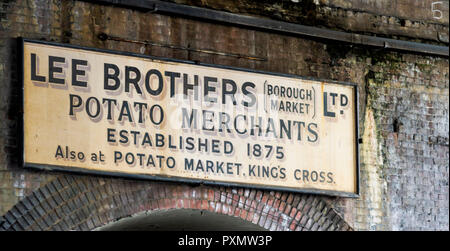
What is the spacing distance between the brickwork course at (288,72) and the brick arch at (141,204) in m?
0.01

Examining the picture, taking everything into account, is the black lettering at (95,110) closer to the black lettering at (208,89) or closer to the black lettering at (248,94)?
the black lettering at (208,89)

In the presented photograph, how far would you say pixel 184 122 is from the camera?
34.8ft

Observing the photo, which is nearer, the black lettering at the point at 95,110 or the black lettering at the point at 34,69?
the black lettering at the point at 34,69

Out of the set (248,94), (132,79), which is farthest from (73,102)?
(248,94)

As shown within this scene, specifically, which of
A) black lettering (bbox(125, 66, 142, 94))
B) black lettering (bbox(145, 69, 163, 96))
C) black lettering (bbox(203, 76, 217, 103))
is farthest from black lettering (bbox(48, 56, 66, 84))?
black lettering (bbox(203, 76, 217, 103))

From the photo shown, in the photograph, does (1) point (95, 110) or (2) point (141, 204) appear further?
(2) point (141, 204)

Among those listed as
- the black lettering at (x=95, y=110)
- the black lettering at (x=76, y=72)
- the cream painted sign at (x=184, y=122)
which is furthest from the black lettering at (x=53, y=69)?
the black lettering at (x=95, y=110)

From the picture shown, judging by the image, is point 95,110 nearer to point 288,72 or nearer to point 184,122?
point 184,122

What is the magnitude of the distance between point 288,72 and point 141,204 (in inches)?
94.9

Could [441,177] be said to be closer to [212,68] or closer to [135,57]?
[212,68]

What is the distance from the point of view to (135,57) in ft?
34.2

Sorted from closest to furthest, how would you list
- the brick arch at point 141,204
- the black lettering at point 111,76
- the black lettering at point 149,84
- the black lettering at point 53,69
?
the brick arch at point 141,204, the black lettering at point 53,69, the black lettering at point 111,76, the black lettering at point 149,84

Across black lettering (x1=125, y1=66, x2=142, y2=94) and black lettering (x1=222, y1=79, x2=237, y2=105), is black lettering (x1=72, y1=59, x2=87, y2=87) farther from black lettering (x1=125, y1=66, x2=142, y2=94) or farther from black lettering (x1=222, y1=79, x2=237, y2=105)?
black lettering (x1=222, y1=79, x2=237, y2=105)

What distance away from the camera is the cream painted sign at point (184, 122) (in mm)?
9883
